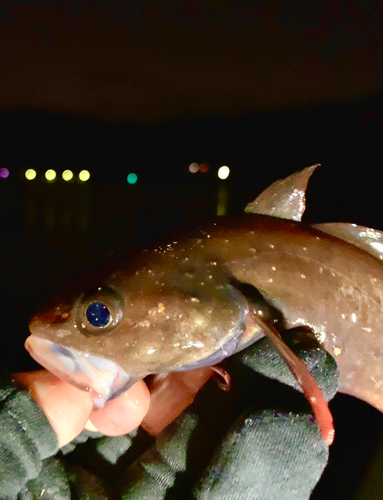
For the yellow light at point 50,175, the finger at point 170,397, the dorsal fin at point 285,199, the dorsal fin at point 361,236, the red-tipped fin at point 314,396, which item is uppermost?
the dorsal fin at point 285,199

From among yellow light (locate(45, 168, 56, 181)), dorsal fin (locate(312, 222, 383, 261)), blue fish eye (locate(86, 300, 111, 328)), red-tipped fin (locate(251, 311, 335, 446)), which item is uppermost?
dorsal fin (locate(312, 222, 383, 261))

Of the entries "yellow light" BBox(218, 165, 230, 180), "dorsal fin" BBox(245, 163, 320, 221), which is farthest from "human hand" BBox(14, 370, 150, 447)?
"yellow light" BBox(218, 165, 230, 180)

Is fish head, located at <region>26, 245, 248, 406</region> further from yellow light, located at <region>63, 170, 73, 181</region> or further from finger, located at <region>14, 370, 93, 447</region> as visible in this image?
yellow light, located at <region>63, 170, 73, 181</region>

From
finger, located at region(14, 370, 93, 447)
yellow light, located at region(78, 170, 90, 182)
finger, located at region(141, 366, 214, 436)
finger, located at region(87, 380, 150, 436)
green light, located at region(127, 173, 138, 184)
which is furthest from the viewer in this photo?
yellow light, located at region(78, 170, 90, 182)

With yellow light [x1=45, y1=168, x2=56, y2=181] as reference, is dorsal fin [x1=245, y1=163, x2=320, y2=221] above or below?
above

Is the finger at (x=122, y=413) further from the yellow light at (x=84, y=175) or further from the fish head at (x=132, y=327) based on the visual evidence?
the yellow light at (x=84, y=175)

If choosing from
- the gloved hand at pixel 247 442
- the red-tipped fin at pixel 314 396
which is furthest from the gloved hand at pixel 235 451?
the red-tipped fin at pixel 314 396

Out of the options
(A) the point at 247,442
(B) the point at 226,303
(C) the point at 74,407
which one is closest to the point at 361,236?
Result: (B) the point at 226,303

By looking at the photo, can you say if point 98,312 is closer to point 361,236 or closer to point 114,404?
point 114,404

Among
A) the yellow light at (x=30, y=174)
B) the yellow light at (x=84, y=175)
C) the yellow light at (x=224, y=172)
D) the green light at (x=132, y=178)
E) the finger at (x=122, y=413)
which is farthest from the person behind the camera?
the yellow light at (x=84, y=175)
